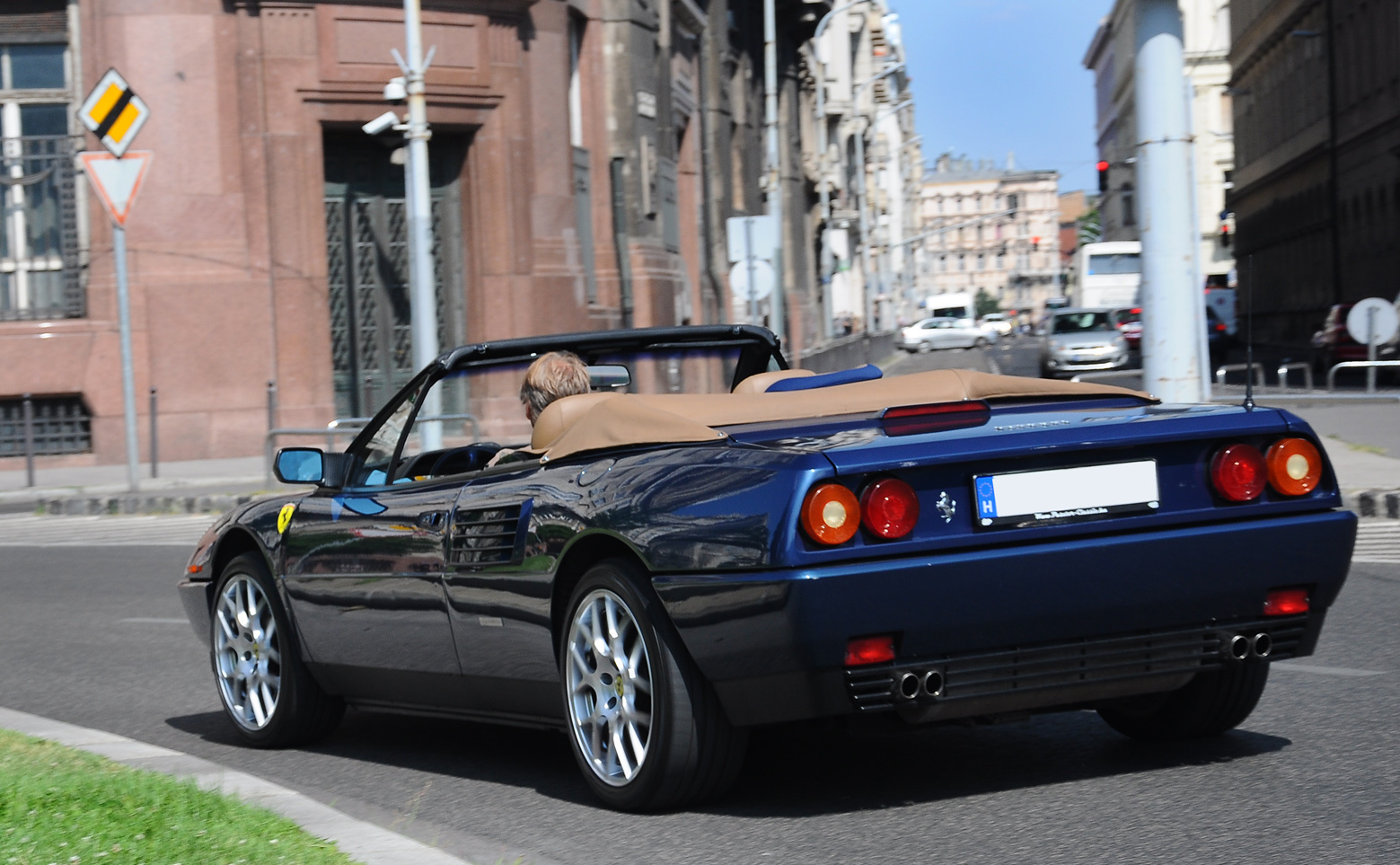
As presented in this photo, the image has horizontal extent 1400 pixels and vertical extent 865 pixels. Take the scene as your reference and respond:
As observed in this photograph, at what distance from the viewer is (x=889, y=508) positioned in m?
4.48

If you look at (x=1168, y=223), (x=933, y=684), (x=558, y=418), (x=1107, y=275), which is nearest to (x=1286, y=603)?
(x=933, y=684)

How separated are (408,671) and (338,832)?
1.31 m

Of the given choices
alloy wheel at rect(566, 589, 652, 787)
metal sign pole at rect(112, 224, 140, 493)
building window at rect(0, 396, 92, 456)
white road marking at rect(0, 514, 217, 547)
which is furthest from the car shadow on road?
building window at rect(0, 396, 92, 456)

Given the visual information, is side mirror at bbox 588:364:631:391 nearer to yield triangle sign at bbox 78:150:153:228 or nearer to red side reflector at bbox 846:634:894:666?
red side reflector at bbox 846:634:894:666

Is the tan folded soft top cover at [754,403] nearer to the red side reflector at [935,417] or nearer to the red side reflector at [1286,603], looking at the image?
A: the red side reflector at [935,417]

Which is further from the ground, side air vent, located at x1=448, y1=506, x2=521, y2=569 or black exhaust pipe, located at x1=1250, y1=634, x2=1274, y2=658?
side air vent, located at x1=448, y1=506, x2=521, y2=569

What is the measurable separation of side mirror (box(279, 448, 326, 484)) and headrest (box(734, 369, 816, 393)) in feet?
4.65

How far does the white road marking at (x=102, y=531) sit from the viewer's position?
15930mm

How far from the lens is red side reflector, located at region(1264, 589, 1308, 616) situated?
16.0 feet

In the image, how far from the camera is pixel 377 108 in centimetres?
2553

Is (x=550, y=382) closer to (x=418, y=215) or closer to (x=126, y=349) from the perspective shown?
(x=126, y=349)

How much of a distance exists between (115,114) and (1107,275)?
51.4m

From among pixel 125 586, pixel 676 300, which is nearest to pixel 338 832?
pixel 125 586

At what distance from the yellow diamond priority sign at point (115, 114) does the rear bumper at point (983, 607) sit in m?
14.9
